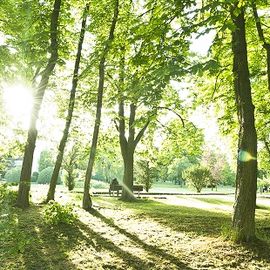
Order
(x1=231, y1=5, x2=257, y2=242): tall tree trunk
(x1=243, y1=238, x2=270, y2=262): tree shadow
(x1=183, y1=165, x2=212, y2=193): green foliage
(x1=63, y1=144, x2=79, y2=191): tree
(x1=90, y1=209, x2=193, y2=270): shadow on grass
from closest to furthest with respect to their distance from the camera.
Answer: (x1=90, y1=209, x2=193, y2=270): shadow on grass
(x1=243, y1=238, x2=270, y2=262): tree shadow
(x1=231, y1=5, x2=257, y2=242): tall tree trunk
(x1=63, y1=144, x2=79, y2=191): tree
(x1=183, y1=165, x2=212, y2=193): green foliage

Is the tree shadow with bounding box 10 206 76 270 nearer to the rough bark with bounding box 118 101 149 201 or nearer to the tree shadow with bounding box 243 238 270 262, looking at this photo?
the tree shadow with bounding box 243 238 270 262

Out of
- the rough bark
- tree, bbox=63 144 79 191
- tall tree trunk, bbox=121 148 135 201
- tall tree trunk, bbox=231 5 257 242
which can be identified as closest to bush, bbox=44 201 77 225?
tall tree trunk, bbox=231 5 257 242

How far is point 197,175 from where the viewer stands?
42.5 metres

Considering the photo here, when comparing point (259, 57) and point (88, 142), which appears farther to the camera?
point (88, 142)

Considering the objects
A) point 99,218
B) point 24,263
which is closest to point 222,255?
point 24,263

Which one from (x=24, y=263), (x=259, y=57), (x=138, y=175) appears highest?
(x=259, y=57)

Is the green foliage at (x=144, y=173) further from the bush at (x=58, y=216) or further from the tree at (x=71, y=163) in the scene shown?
the bush at (x=58, y=216)

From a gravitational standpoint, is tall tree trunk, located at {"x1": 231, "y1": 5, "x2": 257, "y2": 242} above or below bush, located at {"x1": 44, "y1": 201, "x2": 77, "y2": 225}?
above

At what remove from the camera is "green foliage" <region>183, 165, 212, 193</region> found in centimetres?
4191

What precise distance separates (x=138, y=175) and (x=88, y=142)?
674 inches

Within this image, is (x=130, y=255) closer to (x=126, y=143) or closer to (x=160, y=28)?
(x=160, y=28)

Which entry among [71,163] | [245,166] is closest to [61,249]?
[245,166]

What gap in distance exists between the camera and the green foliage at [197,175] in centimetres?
4191

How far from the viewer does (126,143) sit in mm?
24609
